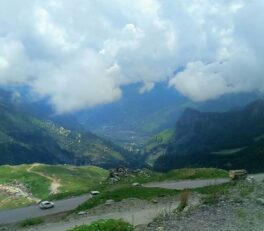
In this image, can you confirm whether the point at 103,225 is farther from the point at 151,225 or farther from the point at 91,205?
the point at 91,205

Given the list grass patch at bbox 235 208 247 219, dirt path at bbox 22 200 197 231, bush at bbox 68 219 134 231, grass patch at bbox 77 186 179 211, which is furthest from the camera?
grass patch at bbox 77 186 179 211

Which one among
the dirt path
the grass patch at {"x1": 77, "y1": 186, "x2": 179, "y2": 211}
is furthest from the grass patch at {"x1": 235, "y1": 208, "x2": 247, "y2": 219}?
the grass patch at {"x1": 77, "y1": 186, "x2": 179, "y2": 211}

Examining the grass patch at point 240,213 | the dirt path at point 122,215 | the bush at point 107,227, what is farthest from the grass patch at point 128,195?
the bush at point 107,227

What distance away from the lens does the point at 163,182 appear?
91.6m

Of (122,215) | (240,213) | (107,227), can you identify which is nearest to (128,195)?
(122,215)

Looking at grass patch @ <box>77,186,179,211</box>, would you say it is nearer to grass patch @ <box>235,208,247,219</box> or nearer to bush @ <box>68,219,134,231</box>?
grass patch @ <box>235,208,247,219</box>

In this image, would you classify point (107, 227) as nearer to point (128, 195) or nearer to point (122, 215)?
point (122, 215)

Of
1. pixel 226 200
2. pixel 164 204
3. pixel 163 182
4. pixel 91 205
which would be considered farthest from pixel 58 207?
pixel 226 200

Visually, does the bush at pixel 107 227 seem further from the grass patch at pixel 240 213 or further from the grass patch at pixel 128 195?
the grass patch at pixel 128 195

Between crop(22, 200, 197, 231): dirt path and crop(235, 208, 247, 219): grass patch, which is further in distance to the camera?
crop(22, 200, 197, 231): dirt path

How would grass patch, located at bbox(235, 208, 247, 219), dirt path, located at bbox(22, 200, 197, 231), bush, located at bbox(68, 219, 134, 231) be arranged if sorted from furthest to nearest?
dirt path, located at bbox(22, 200, 197, 231) < bush, located at bbox(68, 219, 134, 231) < grass patch, located at bbox(235, 208, 247, 219)

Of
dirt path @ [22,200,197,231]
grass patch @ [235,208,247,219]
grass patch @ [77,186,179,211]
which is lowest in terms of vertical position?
grass patch @ [235,208,247,219]

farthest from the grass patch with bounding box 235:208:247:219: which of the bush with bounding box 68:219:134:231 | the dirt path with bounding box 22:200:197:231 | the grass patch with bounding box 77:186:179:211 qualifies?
the grass patch with bounding box 77:186:179:211

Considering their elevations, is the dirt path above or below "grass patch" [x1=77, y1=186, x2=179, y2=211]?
below
